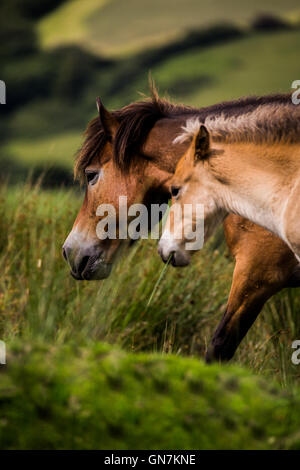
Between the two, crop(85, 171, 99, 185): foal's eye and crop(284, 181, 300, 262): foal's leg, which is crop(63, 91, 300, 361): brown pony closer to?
crop(85, 171, 99, 185): foal's eye

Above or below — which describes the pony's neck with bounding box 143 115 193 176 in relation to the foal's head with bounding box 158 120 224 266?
above

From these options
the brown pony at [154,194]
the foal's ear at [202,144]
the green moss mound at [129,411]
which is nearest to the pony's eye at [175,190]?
the foal's ear at [202,144]

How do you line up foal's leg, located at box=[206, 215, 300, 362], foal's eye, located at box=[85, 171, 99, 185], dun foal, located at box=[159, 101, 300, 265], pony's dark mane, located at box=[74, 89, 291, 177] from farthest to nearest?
foal's eye, located at box=[85, 171, 99, 185] → pony's dark mane, located at box=[74, 89, 291, 177] → foal's leg, located at box=[206, 215, 300, 362] → dun foal, located at box=[159, 101, 300, 265]

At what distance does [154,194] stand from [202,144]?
37.0 inches

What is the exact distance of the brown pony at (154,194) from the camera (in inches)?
156

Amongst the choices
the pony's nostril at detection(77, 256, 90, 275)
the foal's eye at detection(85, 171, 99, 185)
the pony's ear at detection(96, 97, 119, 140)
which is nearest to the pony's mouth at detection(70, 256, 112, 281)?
the pony's nostril at detection(77, 256, 90, 275)

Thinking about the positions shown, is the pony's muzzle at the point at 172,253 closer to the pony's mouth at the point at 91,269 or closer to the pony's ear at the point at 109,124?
the pony's mouth at the point at 91,269

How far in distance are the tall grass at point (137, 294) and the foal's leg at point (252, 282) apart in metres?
0.22

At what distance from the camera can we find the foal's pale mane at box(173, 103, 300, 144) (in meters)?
3.24

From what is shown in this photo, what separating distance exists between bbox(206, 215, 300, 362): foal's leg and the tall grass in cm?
22

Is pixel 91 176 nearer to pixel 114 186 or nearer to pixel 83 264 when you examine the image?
pixel 114 186

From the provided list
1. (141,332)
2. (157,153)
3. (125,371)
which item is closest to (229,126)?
(157,153)

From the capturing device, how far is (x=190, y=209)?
11.3 ft

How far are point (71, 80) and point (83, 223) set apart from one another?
15.1 m
